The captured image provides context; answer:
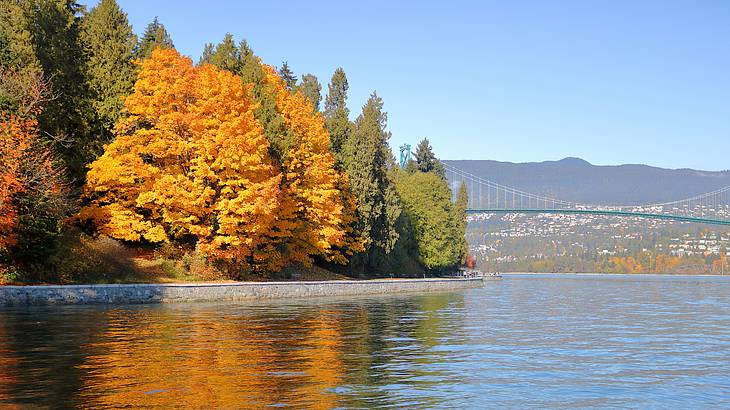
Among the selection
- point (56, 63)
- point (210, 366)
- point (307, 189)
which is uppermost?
point (56, 63)

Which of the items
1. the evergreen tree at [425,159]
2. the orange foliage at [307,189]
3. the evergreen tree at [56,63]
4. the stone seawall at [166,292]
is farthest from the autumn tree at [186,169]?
the evergreen tree at [425,159]

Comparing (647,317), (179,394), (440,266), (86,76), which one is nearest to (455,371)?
(179,394)

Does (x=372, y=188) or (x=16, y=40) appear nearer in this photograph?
(x=16, y=40)

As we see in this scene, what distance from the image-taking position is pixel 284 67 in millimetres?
110438

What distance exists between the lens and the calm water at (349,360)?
16859 mm

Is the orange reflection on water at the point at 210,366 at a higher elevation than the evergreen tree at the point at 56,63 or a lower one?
lower

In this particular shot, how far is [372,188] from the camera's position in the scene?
78.2m

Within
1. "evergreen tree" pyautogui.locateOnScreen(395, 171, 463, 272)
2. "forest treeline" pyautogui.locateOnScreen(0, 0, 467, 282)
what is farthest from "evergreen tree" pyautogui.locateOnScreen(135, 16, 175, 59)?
"evergreen tree" pyautogui.locateOnScreen(395, 171, 463, 272)

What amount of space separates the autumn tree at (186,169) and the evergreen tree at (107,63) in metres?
1.78

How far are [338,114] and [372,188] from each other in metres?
10.6

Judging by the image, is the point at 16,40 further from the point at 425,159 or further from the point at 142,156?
the point at 425,159

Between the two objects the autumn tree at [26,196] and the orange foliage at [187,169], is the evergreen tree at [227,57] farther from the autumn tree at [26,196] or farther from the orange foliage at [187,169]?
the autumn tree at [26,196]

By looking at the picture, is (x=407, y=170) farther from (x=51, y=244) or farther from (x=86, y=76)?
(x=51, y=244)

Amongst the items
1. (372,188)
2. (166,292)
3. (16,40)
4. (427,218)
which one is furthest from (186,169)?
(427,218)
